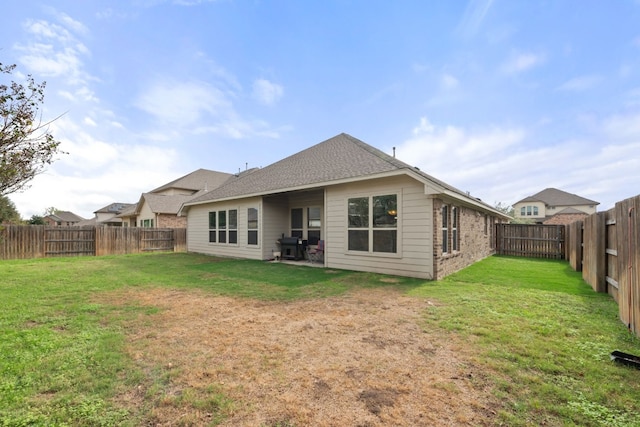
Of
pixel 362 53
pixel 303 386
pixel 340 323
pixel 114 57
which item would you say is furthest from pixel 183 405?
pixel 362 53

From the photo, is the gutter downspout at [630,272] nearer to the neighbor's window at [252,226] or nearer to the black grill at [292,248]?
the black grill at [292,248]

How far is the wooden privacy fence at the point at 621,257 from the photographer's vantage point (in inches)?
138

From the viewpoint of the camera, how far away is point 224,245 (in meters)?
13.3

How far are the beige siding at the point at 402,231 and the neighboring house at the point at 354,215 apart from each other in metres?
0.03

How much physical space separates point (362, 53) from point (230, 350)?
1177 centimetres

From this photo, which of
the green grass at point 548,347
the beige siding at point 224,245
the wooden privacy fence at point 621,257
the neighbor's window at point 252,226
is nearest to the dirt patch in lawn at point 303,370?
the green grass at point 548,347

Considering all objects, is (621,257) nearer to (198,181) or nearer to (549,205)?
(198,181)

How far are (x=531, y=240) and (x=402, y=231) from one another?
10.7 m

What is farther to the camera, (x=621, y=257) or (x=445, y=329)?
(x=621, y=257)

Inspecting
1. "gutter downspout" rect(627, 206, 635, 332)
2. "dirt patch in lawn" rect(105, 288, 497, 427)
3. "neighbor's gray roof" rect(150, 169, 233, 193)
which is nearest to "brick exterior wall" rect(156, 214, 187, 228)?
"neighbor's gray roof" rect(150, 169, 233, 193)

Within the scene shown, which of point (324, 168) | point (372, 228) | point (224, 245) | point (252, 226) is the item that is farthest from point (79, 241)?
point (372, 228)

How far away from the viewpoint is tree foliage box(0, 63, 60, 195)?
4094 mm

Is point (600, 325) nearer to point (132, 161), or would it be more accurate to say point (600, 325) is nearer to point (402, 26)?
point (402, 26)

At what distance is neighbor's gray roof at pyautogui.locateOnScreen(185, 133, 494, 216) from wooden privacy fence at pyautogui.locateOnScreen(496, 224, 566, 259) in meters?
5.17
